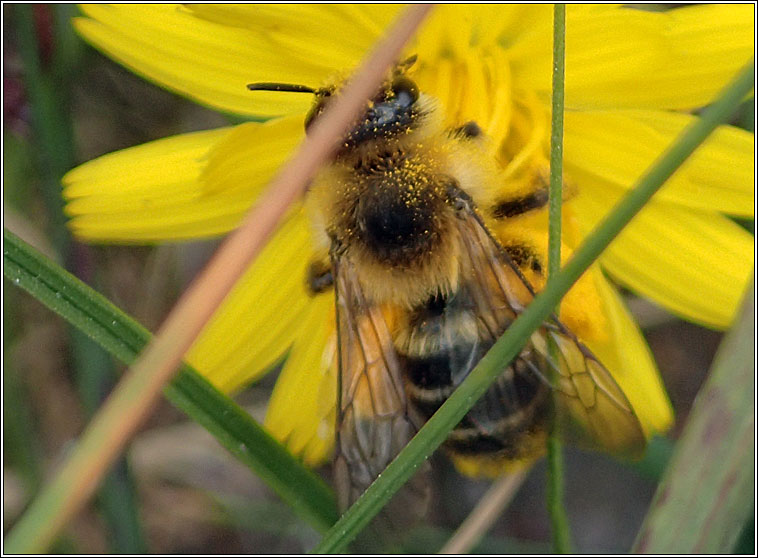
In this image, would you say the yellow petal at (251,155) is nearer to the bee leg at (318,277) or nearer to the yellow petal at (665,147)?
the bee leg at (318,277)

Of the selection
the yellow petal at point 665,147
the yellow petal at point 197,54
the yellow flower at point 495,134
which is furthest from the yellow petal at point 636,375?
the yellow petal at point 197,54

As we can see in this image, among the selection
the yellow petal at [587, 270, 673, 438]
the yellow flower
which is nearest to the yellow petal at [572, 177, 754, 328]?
the yellow flower

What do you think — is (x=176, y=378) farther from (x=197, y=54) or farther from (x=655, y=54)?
(x=655, y=54)

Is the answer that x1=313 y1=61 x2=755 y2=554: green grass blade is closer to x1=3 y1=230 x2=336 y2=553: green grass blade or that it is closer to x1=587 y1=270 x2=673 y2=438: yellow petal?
x1=3 y1=230 x2=336 y2=553: green grass blade

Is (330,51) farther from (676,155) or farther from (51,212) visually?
(51,212)

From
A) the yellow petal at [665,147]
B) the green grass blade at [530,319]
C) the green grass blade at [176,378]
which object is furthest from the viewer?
the yellow petal at [665,147]

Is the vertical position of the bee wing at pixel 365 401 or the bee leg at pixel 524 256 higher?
the bee leg at pixel 524 256

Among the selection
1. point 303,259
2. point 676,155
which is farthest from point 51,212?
point 676,155
